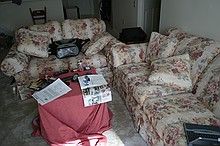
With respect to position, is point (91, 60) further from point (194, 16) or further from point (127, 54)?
point (194, 16)

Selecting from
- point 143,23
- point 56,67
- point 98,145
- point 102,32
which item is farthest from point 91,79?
point 143,23

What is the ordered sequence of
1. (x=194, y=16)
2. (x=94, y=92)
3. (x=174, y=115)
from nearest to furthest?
(x=174, y=115) < (x=94, y=92) < (x=194, y=16)

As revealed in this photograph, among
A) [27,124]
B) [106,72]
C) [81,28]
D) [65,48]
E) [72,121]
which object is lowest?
[27,124]

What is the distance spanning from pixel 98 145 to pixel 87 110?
334mm

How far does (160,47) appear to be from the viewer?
2344 mm

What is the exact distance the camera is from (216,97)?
1607 millimetres

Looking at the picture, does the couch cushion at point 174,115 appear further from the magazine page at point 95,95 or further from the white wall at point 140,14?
the white wall at point 140,14

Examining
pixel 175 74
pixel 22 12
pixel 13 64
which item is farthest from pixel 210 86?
pixel 22 12

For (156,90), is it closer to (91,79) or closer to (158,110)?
(158,110)

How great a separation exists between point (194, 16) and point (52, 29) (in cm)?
197

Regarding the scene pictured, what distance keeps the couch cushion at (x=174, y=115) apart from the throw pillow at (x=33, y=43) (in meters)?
1.68

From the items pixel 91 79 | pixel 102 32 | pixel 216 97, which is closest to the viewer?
pixel 216 97

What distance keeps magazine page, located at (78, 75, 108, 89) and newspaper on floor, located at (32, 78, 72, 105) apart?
142 mm

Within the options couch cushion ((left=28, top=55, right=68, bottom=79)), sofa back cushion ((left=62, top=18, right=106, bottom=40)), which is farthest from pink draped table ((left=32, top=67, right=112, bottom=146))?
sofa back cushion ((left=62, top=18, right=106, bottom=40))
